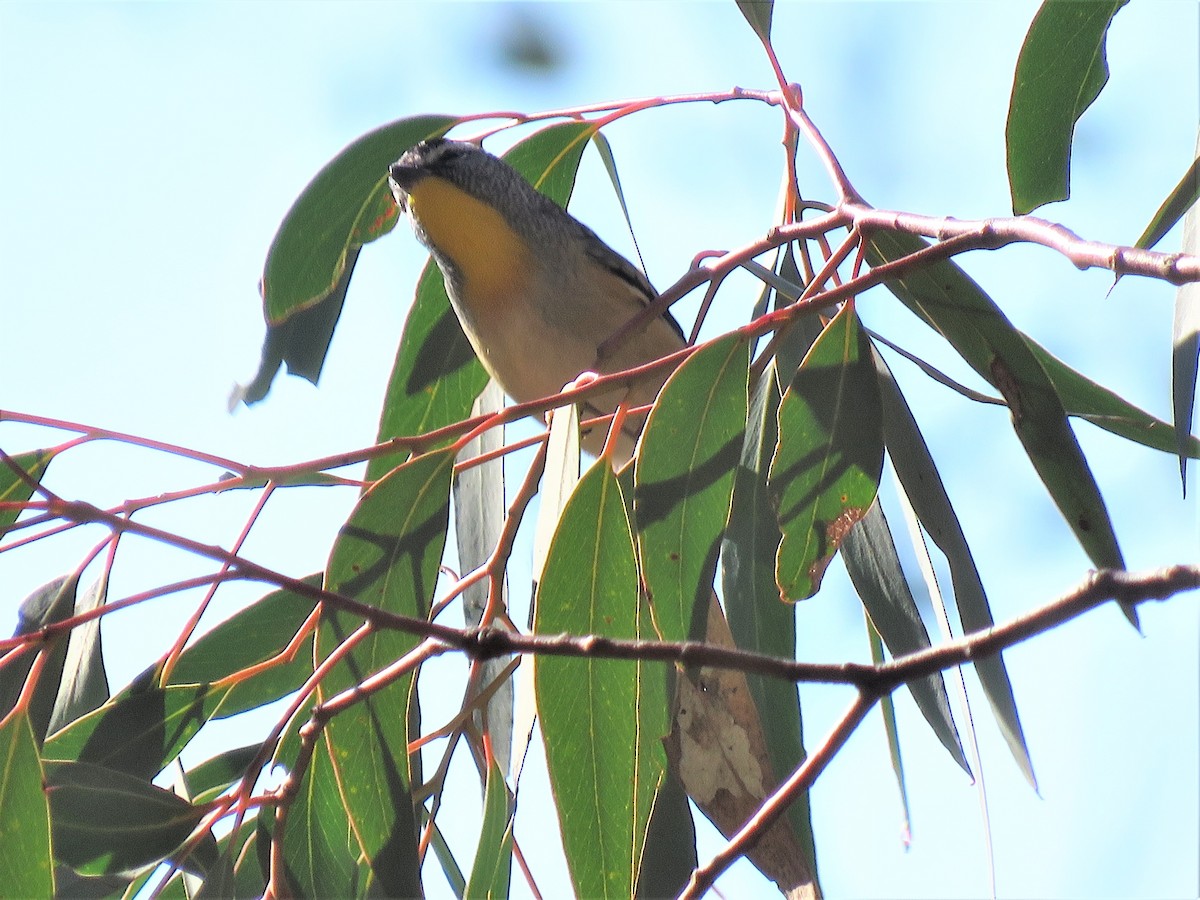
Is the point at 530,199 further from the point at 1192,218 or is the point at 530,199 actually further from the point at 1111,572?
the point at 1111,572

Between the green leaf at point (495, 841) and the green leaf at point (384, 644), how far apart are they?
5.7 inches

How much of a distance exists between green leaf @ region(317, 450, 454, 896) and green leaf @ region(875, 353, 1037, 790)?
2.07ft

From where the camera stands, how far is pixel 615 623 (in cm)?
150

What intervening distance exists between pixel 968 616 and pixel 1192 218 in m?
0.58

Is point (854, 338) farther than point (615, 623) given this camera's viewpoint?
Yes

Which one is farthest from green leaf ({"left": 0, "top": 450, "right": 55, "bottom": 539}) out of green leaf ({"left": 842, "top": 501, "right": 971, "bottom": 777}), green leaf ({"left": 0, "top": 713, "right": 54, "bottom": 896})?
green leaf ({"left": 842, "top": 501, "right": 971, "bottom": 777})

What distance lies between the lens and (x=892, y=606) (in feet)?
5.68

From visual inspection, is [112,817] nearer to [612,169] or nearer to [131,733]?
[131,733]

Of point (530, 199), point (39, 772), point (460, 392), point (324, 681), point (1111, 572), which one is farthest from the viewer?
point (530, 199)

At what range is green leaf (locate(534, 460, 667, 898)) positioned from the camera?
1413 millimetres

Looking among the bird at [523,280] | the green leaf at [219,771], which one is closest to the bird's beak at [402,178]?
the bird at [523,280]

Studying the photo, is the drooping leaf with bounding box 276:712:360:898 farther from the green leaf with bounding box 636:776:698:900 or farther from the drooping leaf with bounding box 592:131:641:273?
the drooping leaf with bounding box 592:131:641:273

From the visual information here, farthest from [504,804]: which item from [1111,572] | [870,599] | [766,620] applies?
[1111,572]

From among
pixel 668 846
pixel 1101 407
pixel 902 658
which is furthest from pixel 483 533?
pixel 902 658
